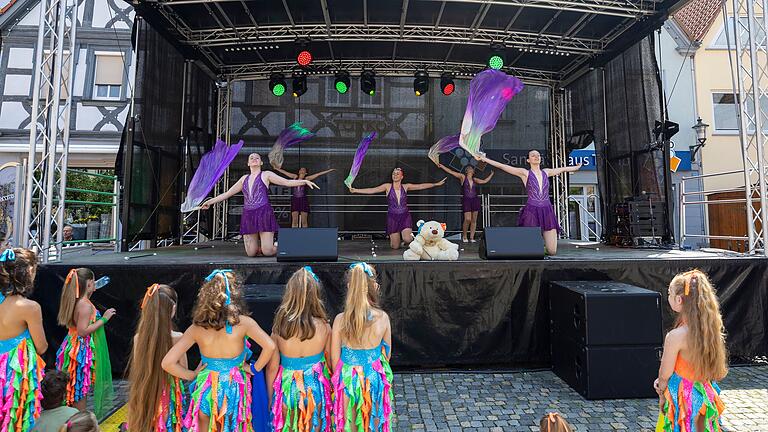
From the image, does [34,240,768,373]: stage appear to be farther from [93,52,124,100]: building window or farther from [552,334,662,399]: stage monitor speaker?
[93,52,124,100]: building window

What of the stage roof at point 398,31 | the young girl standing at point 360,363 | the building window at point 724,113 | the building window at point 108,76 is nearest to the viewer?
the young girl standing at point 360,363

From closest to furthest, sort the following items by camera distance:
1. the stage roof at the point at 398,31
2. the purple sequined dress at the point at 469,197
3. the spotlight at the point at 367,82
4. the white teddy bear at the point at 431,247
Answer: the white teddy bear at the point at 431,247 → the stage roof at the point at 398,31 → the purple sequined dress at the point at 469,197 → the spotlight at the point at 367,82

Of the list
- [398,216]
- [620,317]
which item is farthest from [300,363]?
[398,216]

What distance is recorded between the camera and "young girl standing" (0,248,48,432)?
8.16 ft

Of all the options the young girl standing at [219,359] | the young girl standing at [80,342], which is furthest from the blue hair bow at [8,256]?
the young girl standing at [219,359]

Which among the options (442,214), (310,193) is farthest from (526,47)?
(310,193)

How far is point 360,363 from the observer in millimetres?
2355

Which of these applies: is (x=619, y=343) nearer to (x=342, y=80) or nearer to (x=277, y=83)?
(x=342, y=80)

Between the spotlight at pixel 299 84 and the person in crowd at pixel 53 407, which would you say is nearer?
the person in crowd at pixel 53 407

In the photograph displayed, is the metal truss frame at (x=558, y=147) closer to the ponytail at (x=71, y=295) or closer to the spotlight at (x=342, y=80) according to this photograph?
the spotlight at (x=342, y=80)

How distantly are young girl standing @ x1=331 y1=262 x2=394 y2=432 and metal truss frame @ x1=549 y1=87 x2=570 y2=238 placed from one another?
8255 millimetres

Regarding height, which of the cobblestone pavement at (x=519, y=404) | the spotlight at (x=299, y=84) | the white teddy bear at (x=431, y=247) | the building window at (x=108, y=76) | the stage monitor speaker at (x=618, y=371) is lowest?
the cobblestone pavement at (x=519, y=404)

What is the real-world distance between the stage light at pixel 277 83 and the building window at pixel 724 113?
1273 cm

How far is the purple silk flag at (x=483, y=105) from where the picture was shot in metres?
5.17
